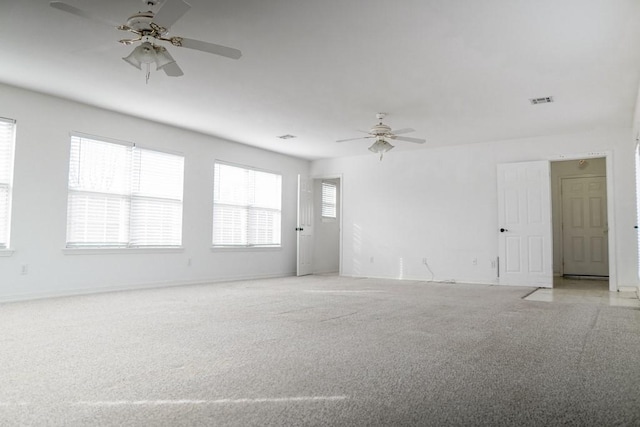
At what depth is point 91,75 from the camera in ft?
16.4

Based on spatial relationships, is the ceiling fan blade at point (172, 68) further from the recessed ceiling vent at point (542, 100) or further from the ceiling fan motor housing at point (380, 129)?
the recessed ceiling vent at point (542, 100)

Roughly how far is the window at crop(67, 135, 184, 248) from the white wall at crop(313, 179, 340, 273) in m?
3.61

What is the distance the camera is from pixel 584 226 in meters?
9.52

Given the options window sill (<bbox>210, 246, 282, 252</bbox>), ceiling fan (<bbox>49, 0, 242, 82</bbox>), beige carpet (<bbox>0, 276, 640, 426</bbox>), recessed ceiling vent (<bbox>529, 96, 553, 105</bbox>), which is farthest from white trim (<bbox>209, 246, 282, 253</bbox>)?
recessed ceiling vent (<bbox>529, 96, 553, 105</bbox>)

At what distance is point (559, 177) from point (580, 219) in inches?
39.1

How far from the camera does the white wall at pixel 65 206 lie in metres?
5.51

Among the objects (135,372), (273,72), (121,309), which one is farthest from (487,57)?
(121,309)

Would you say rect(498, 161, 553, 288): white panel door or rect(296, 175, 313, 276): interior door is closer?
rect(498, 161, 553, 288): white panel door

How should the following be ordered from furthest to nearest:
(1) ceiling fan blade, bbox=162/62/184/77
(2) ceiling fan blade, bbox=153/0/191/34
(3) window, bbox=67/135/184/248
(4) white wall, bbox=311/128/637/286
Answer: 1. (4) white wall, bbox=311/128/637/286
2. (3) window, bbox=67/135/184/248
3. (1) ceiling fan blade, bbox=162/62/184/77
4. (2) ceiling fan blade, bbox=153/0/191/34

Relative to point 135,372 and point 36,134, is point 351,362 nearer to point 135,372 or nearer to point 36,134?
point 135,372

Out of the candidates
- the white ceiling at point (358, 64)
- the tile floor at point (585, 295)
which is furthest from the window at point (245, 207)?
the tile floor at point (585, 295)

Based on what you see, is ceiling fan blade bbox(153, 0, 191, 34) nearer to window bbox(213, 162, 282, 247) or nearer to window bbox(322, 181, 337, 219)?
window bbox(213, 162, 282, 247)

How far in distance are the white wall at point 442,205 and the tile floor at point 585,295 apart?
1.78ft

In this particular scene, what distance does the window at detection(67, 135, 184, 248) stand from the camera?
20.0 feet
